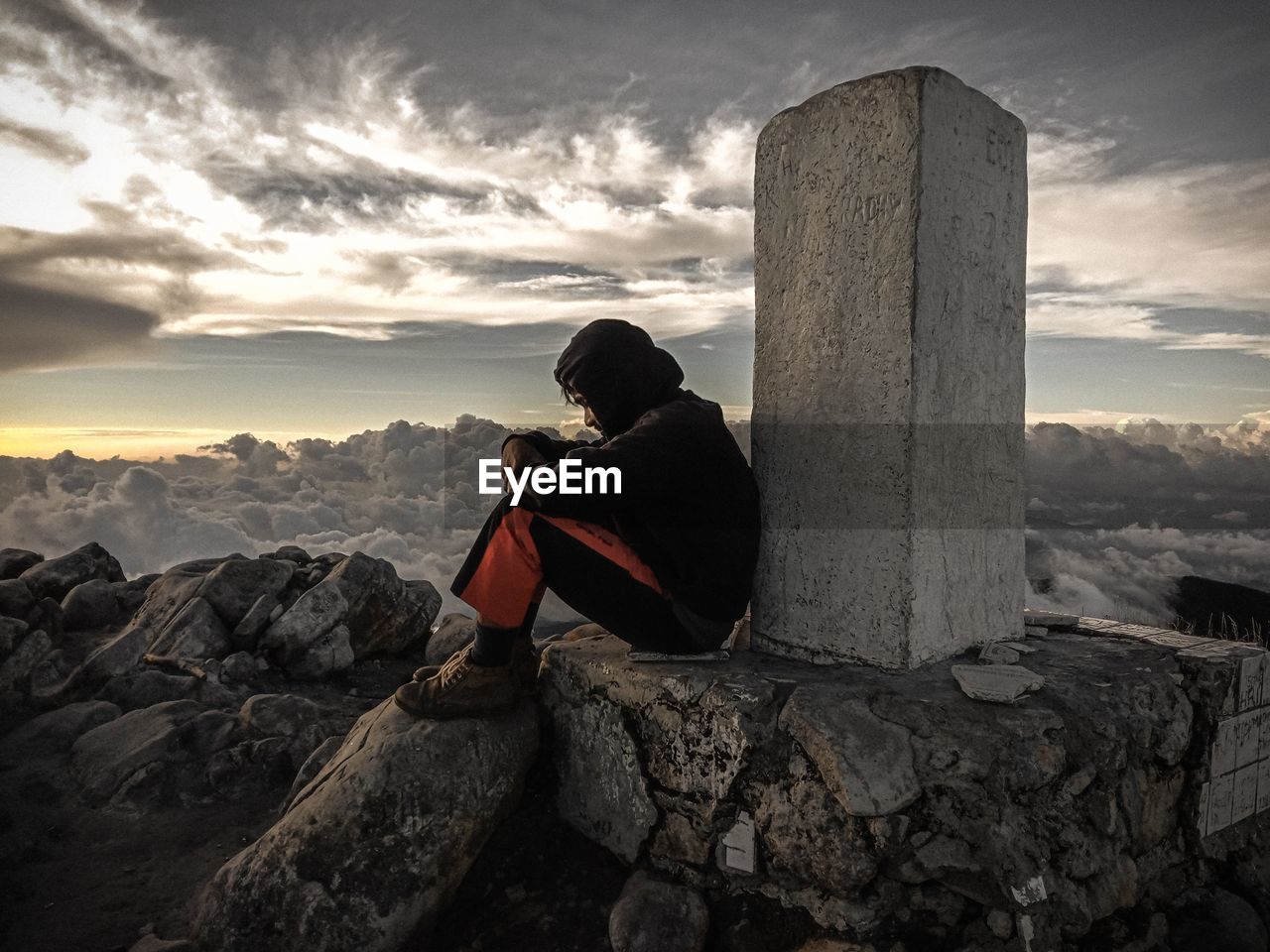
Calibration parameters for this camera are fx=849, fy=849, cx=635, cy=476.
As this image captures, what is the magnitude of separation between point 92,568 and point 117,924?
4.85 m

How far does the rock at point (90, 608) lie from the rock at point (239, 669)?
1.74 meters

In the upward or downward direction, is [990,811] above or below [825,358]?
below

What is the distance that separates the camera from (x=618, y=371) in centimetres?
311

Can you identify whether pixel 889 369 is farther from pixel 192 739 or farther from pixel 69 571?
pixel 69 571

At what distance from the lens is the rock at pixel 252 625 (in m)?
5.72

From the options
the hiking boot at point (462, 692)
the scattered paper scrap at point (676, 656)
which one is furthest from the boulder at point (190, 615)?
the scattered paper scrap at point (676, 656)

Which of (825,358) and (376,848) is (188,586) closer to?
(376,848)

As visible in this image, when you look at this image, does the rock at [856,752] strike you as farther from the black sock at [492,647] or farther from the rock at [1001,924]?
the black sock at [492,647]

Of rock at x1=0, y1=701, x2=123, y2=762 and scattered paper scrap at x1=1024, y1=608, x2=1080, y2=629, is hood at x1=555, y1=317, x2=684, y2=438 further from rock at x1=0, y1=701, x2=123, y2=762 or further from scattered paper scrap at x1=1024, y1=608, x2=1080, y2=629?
Result: rock at x1=0, y1=701, x2=123, y2=762

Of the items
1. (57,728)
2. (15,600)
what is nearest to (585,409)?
(57,728)

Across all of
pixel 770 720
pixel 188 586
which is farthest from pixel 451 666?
pixel 188 586

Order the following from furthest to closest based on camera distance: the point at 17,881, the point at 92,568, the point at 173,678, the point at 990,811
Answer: the point at 92,568 → the point at 173,678 → the point at 17,881 → the point at 990,811

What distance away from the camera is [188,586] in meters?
6.14

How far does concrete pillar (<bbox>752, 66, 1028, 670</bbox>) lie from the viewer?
275 cm
